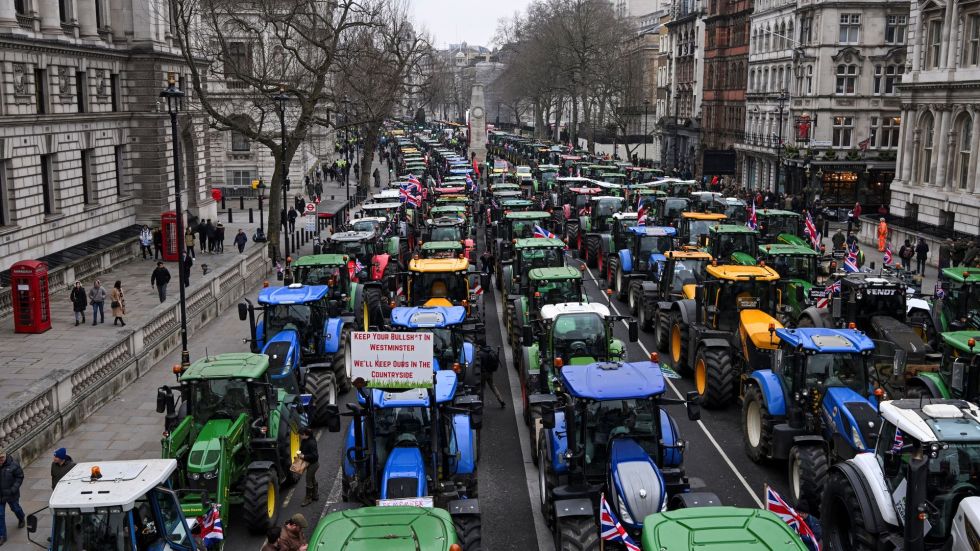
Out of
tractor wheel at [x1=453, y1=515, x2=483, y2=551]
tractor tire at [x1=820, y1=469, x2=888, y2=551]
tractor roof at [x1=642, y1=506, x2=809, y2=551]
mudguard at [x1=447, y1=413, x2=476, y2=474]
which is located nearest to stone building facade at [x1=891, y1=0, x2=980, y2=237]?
tractor tire at [x1=820, y1=469, x2=888, y2=551]

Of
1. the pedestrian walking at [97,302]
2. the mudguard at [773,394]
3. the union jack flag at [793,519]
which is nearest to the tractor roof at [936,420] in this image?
the union jack flag at [793,519]

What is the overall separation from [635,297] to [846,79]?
35303 mm

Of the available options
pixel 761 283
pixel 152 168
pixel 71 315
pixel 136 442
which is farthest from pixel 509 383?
pixel 152 168

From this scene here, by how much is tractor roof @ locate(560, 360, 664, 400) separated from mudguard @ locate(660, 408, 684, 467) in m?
0.75

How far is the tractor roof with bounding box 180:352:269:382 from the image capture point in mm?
13281

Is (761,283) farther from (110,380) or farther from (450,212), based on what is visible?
(450,212)

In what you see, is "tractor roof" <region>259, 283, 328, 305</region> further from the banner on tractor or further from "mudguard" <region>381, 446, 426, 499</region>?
"mudguard" <region>381, 446, 426, 499</region>

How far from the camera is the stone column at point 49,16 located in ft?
111

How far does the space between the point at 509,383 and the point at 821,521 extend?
1015cm

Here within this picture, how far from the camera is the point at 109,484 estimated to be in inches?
378

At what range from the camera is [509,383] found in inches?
806

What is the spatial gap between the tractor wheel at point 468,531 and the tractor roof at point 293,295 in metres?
8.33

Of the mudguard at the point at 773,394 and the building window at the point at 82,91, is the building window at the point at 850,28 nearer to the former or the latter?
the building window at the point at 82,91

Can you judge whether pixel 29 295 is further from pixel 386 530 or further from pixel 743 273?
pixel 386 530
